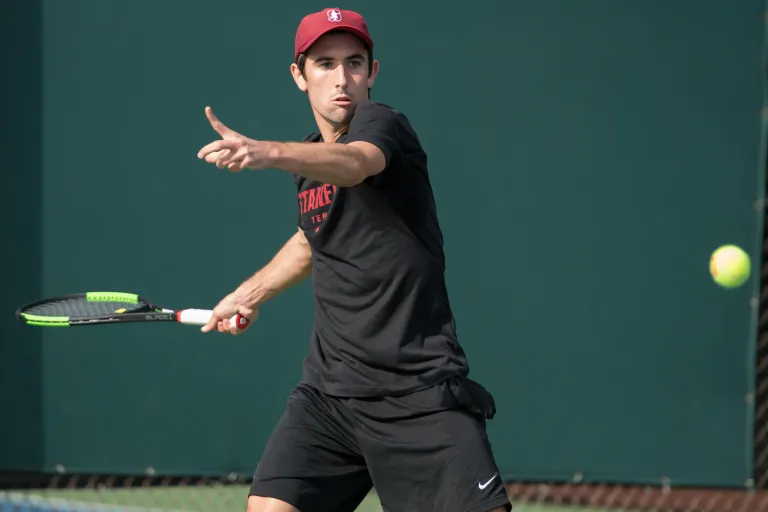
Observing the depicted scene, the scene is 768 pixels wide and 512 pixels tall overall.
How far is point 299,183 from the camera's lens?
327cm

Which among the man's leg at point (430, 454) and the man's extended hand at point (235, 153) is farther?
the man's leg at point (430, 454)

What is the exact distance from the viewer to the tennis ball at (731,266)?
497cm

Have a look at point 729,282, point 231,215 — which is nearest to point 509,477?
point 729,282

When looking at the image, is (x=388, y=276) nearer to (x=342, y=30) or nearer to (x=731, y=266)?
(x=342, y=30)

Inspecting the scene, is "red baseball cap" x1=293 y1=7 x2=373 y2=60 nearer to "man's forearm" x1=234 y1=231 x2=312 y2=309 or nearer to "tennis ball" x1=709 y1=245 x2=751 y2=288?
"man's forearm" x1=234 y1=231 x2=312 y2=309

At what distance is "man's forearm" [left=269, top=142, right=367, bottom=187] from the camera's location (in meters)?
2.54

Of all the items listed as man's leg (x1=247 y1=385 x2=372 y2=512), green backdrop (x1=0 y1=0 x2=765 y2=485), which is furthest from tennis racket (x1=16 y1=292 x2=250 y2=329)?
green backdrop (x1=0 y1=0 x2=765 y2=485)

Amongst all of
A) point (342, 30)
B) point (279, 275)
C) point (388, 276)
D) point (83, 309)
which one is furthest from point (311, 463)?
point (83, 309)

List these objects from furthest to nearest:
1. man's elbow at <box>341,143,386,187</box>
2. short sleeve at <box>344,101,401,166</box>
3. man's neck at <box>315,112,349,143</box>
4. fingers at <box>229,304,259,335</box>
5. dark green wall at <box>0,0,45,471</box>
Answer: dark green wall at <box>0,0,45,471</box>
fingers at <box>229,304,259,335</box>
man's neck at <box>315,112,349,143</box>
short sleeve at <box>344,101,401,166</box>
man's elbow at <box>341,143,386,187</box>

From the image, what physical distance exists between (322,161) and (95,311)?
5.34 ft

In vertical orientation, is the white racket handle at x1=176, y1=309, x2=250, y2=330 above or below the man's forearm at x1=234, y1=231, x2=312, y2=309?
below

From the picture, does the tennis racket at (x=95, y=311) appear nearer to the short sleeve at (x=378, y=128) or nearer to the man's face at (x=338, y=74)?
the man's face at (x=338, y=74)

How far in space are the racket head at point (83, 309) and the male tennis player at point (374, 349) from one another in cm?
91

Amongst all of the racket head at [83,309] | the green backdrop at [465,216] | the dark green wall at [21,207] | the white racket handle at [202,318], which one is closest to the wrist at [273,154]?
the white racket handle at [202,318]
